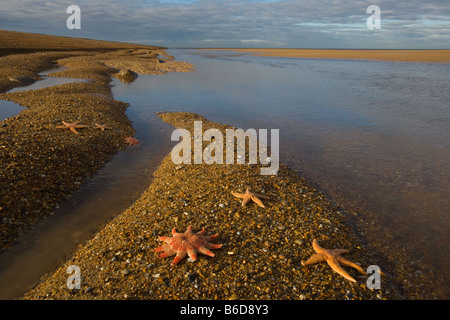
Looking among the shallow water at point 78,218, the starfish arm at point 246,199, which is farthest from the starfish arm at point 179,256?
the shallow water at point 78,218

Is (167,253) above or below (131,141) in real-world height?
below

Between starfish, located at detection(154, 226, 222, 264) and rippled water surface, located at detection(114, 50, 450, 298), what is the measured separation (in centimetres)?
550

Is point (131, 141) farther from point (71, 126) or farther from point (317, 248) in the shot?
point (317, 248)

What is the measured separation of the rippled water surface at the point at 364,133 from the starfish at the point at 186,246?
5.50 meters

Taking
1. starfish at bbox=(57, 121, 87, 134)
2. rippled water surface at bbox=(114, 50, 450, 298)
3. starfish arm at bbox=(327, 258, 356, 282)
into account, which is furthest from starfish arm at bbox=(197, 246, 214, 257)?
starfish at bbox=(57, 121, 87, 134)

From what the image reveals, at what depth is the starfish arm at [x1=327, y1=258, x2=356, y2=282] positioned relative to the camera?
17.4 ft

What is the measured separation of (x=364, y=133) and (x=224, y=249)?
1360cm

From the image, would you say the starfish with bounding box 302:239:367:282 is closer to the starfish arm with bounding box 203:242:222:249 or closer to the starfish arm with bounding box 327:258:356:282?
the starfish arm with bounding box 327:258:356:282

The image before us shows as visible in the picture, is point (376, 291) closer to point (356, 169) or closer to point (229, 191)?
point (229, 191)

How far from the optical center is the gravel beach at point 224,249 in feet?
17.1

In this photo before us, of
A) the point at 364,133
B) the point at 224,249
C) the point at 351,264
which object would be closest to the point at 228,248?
the point at 224,249

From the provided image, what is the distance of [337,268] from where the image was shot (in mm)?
5496
